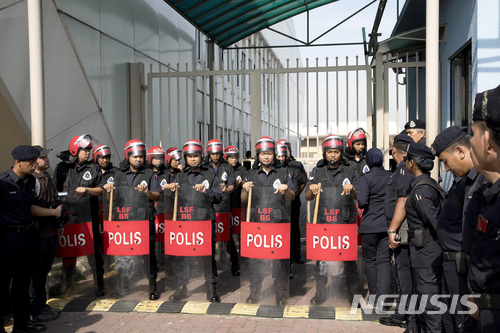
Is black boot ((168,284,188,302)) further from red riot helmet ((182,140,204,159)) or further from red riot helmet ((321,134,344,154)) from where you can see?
red riot helmet ((321,134,344,154))

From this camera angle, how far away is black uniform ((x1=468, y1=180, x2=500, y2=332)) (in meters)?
2.70

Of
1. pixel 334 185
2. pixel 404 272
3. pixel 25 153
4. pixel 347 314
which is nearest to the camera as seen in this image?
pixel 404 272

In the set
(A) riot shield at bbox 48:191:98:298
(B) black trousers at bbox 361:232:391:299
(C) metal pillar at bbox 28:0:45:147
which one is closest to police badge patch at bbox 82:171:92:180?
(A) riot shield at bbox 48:191:98:298

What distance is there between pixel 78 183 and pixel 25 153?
5.74 feet

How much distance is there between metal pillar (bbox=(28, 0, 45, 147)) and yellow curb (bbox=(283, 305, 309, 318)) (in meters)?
3.63

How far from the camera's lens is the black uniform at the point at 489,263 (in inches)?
106

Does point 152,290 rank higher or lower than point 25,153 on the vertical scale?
lower

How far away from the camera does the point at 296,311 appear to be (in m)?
6.41

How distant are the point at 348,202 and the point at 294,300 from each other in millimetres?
1475

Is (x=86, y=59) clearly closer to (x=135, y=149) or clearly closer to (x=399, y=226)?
(x=135, y=149)

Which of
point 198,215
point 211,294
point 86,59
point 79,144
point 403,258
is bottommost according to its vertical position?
point 211,294

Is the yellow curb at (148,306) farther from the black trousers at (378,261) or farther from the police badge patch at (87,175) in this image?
the black trousers at (378,261)

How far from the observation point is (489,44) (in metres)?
7.43

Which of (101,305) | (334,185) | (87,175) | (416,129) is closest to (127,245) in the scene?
(101,305)
